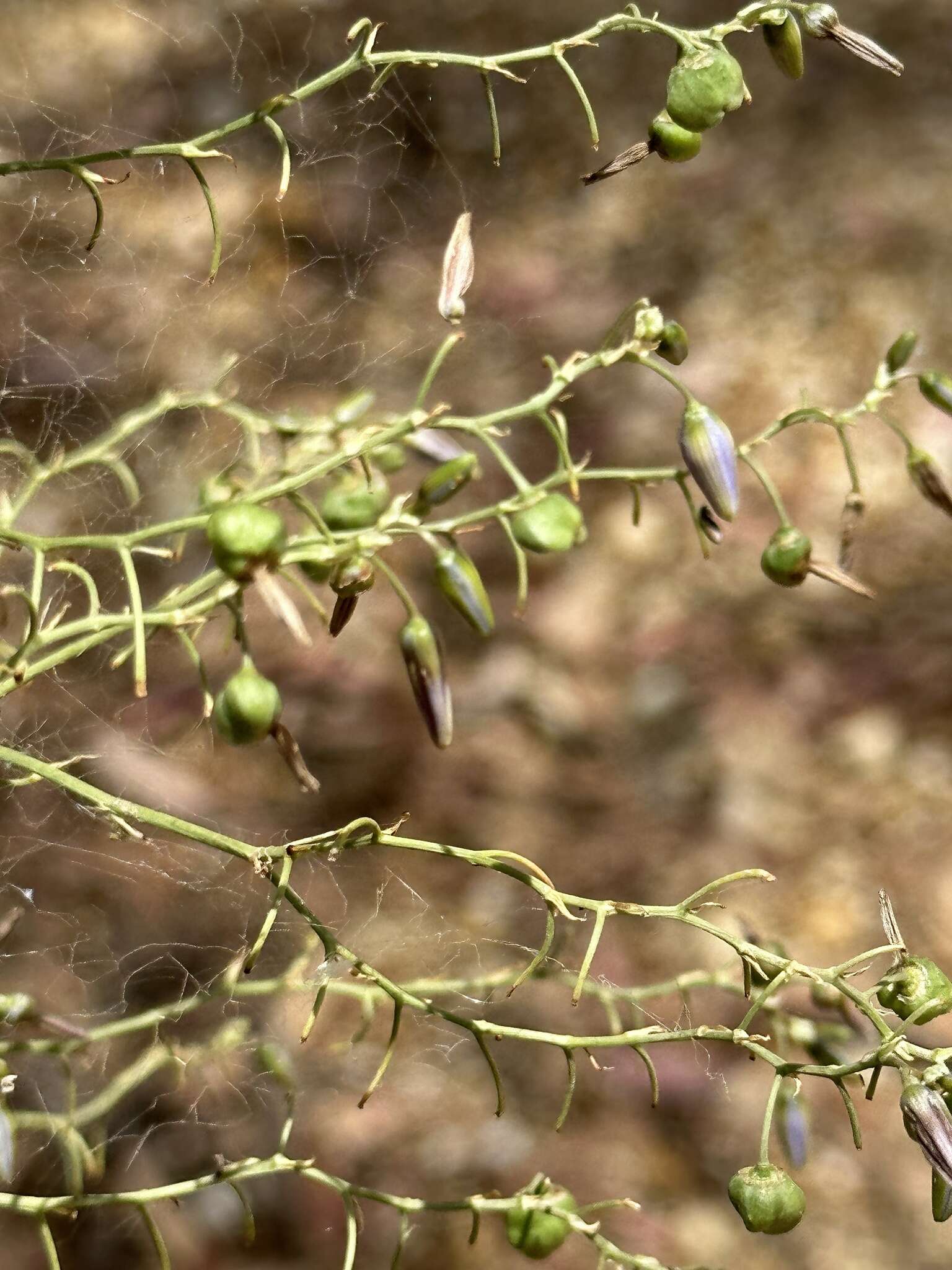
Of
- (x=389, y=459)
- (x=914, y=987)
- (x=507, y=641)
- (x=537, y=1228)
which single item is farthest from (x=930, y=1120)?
(x=507, y=641)

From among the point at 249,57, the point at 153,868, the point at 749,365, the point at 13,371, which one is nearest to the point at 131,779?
the point at 153,868

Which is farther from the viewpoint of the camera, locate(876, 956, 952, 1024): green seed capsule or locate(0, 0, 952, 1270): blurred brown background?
locate(0, 0, 952, 1270): blurred brown background

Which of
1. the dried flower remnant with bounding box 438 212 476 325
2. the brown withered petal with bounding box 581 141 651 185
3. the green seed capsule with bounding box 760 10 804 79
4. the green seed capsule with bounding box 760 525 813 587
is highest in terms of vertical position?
the green seed capsule with bounding box 760 10 804 79

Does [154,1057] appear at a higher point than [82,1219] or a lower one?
higher

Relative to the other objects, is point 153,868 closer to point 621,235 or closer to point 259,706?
point 259,706

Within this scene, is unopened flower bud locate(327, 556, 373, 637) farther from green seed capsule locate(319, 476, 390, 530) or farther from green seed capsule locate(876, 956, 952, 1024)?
green seed capsule locate(876, 956, 952, 1024)

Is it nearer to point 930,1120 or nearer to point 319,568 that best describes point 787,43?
point 319,568

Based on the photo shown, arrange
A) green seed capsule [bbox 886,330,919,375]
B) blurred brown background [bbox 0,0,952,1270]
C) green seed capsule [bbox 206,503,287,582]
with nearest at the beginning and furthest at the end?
green seed capsule [bbox 206,503,287,582] < green seed capsule [bbox 886,330,919,375] < blurred brown background [bbox 0,0,952,1270]

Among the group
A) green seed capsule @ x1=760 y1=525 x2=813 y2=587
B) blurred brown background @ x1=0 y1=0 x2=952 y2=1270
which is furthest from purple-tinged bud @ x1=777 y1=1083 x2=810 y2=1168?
green seed capsule @ x1=760 y1=525 x2=813 y2=587
